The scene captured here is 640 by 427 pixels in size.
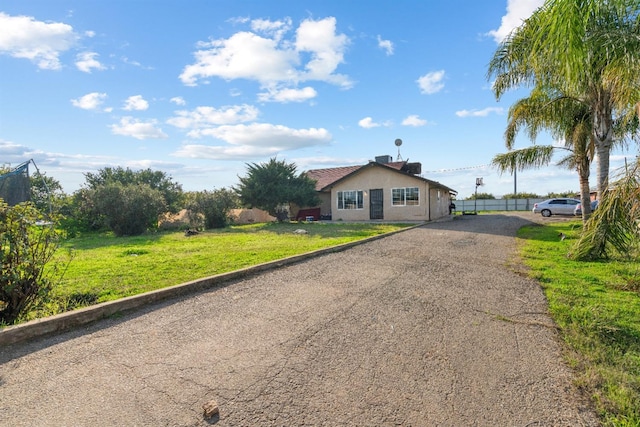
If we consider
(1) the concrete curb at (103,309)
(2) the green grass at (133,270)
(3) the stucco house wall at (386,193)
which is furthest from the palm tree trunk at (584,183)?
(1) the concrete curb at (103,309)

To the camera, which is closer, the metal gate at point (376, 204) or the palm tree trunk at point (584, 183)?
the palm tree trunk at point (584, 183)

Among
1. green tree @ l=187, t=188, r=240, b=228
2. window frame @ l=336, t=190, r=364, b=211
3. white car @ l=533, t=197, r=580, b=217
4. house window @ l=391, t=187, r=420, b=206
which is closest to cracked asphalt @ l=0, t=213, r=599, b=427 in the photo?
green tree @ l=187, t=188, r=240, b=228

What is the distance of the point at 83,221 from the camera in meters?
18.6

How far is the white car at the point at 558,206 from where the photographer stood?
2539 centimetres

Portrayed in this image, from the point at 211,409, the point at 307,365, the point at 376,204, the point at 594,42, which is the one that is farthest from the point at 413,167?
the point at 211,409

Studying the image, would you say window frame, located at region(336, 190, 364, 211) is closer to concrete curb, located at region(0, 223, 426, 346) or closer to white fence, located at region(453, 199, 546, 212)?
concrete curb, located at region(0, 223, 426, 346)

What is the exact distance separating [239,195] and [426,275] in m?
16.3

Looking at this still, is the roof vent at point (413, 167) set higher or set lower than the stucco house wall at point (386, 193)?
higher

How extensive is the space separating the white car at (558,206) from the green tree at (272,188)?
19.6 m

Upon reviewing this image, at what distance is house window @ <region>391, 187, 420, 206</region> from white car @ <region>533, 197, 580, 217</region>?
13.1 metres

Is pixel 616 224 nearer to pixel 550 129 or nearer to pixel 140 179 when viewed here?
pixel 550 129

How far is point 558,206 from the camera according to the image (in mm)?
26141

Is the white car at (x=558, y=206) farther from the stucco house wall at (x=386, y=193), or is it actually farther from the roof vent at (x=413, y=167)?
the roof vent at (x=413, y=167)

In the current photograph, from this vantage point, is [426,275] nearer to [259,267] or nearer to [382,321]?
[382,321]
